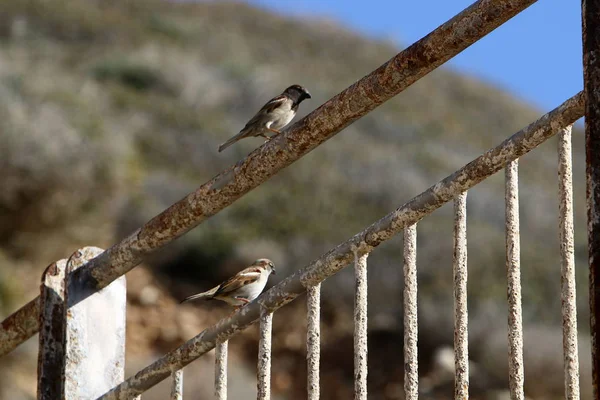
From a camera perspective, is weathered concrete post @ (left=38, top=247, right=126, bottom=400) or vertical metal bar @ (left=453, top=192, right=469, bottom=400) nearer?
vertical metal bar @ (left=453, top=192, right=469, bottom=400)

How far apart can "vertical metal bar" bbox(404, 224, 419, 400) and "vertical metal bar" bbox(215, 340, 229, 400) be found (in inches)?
23.6

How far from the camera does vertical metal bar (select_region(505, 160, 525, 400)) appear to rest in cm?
263

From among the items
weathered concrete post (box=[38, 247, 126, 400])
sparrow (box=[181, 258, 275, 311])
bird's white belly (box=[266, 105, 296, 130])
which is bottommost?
weathered concrete post (box=[38, 247, 126, 400])

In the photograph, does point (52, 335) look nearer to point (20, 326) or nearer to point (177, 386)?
point (20, 326)

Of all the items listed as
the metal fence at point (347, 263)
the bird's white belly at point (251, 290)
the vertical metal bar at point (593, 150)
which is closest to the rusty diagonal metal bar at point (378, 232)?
the metal fence at point (347, 263)

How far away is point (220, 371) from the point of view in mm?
3135

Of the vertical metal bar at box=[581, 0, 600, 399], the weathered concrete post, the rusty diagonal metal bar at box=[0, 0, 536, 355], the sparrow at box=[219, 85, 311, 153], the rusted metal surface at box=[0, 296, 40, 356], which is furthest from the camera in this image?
the sparrow at box=[219, 85, 311, 153]

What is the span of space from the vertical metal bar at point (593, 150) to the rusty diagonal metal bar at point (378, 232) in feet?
0.65

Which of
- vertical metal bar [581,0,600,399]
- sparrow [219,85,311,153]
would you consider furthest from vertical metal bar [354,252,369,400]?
sparrow [219,85,311,153]

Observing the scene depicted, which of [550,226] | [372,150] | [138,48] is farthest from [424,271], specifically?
[138,48]

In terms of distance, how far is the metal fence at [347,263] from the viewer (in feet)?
8.46

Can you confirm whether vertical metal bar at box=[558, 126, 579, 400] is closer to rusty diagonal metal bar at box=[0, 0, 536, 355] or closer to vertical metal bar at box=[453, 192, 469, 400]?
vertical metal bar at box=[453, 192, 469, 400]

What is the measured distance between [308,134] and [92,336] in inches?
44.7

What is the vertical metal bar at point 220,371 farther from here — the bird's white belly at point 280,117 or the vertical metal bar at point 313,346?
the bird's white belly at point 280,117
